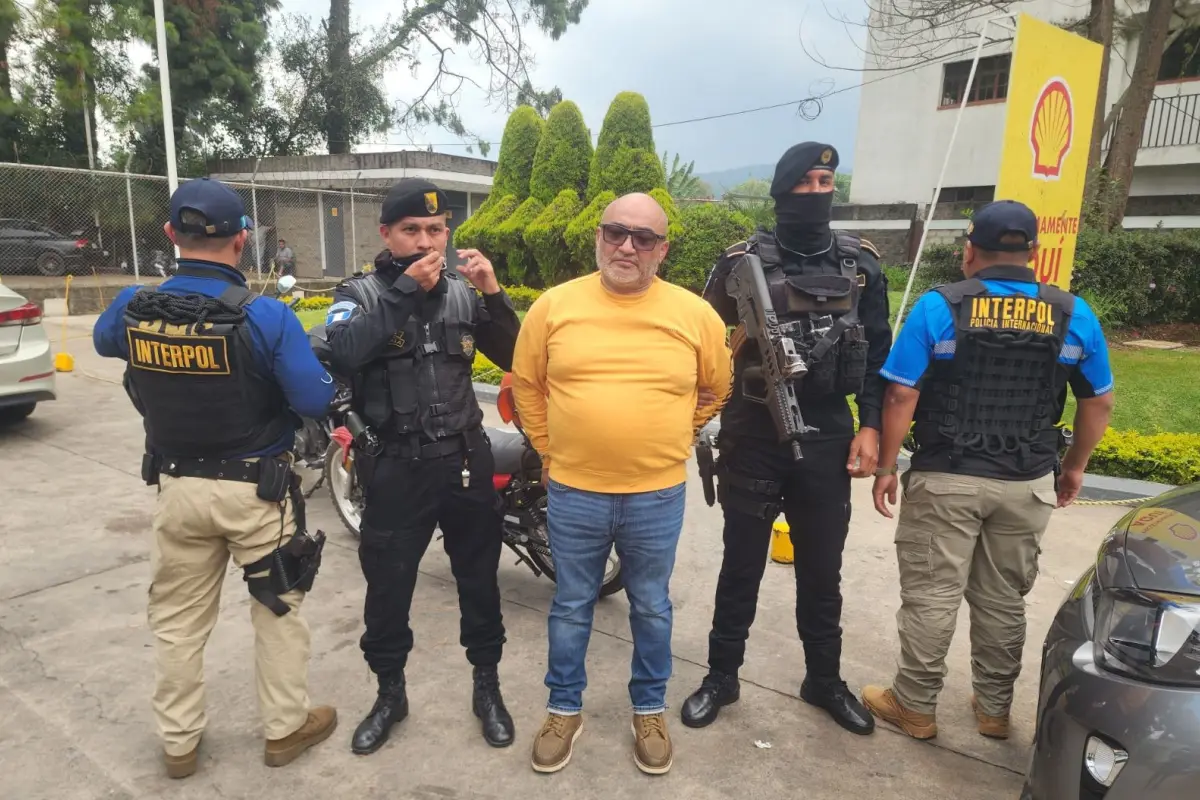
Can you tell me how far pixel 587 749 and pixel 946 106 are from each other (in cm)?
1968

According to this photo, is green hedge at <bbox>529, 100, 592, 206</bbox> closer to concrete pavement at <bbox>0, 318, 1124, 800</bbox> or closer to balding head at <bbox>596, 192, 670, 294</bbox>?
concrete pavement at <bbox>0, 318, 1124, 800</bbox>

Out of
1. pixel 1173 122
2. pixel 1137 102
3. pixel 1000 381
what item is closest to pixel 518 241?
pixel 1137 102

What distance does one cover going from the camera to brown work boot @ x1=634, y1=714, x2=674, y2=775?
2.57 m

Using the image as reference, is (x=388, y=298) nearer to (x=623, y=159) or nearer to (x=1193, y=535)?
(x=1193, y=535)

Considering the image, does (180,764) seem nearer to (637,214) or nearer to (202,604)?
(202,604)

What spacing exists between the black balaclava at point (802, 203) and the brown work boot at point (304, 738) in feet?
7.75

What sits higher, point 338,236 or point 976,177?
point 976,177

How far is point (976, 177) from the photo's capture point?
59.5 ft

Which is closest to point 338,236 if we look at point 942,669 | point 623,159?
point 623,159

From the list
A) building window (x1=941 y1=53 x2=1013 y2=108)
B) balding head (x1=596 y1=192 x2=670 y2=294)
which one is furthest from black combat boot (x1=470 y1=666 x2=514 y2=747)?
building window (x1=941 y1=53 x2=1013 y2=108)

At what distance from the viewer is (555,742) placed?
8.57ft

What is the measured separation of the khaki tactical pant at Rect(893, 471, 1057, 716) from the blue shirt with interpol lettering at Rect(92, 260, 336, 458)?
6.71 ft

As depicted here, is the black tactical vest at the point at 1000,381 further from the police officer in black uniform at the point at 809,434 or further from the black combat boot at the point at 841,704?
the black combat boot at the point at 841,704

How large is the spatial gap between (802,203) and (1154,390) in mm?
6485
